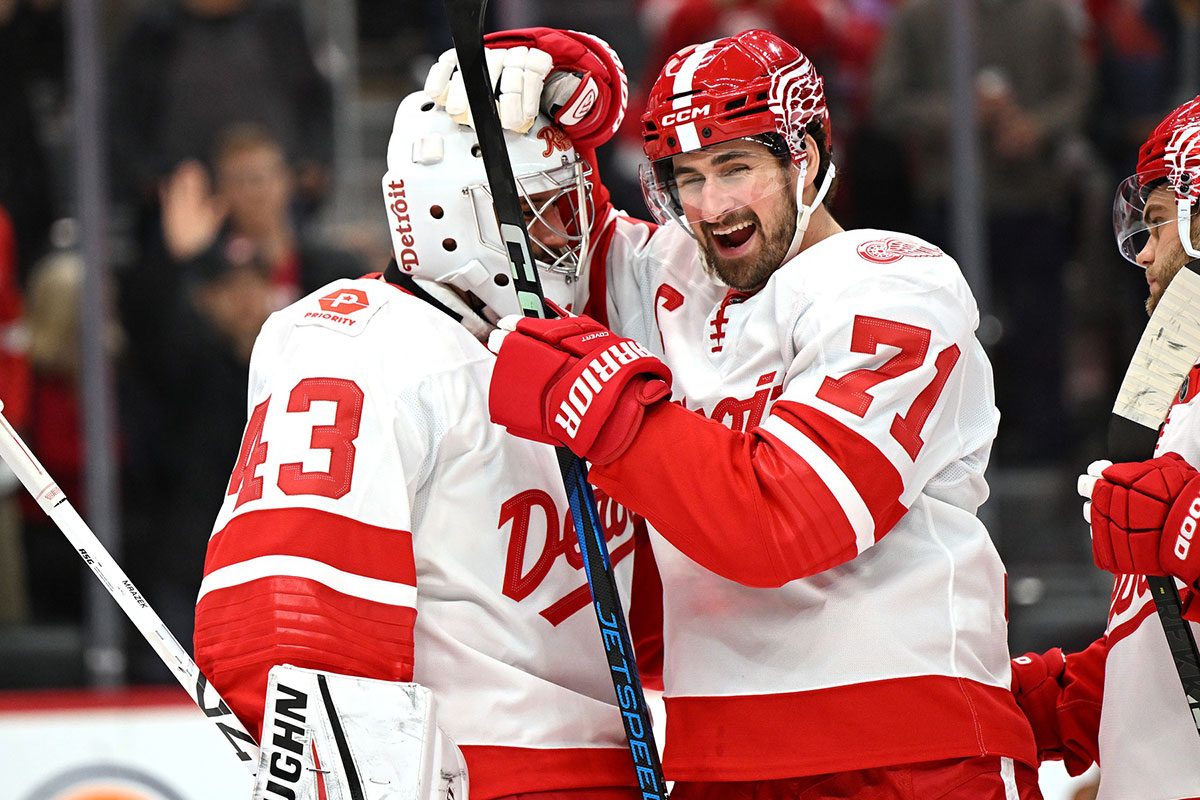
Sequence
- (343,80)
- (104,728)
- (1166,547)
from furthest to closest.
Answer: (343,80), (104,728), (1166,547)

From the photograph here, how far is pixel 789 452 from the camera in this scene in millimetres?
1954

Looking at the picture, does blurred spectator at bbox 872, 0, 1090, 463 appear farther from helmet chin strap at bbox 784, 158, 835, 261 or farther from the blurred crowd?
helmet chin strap at bbox 784, 158, 835, 261

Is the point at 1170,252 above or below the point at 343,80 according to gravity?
below

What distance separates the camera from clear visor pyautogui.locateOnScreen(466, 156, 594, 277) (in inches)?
85.7

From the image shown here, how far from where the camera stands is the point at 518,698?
2080 millimetres

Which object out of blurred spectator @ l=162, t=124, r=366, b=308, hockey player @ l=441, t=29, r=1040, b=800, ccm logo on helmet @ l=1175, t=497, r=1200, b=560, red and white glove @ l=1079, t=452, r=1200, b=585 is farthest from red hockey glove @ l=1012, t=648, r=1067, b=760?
blurred spectator @ l=162, t=124, r=366, b=308

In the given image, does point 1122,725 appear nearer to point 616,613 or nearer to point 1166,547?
point 1166,547

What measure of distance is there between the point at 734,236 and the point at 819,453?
45cm

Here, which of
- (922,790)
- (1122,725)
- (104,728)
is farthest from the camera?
(104,728)

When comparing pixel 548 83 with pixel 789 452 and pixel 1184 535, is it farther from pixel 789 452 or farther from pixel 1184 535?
pixel 1184 535

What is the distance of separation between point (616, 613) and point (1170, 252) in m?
0.95

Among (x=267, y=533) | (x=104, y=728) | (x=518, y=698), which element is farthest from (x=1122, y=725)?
(x=104, y=728)

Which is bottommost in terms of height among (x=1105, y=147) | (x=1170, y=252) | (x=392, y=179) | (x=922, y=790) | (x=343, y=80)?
(x=922, y=790)

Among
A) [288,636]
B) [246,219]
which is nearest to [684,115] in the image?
[288,636]
